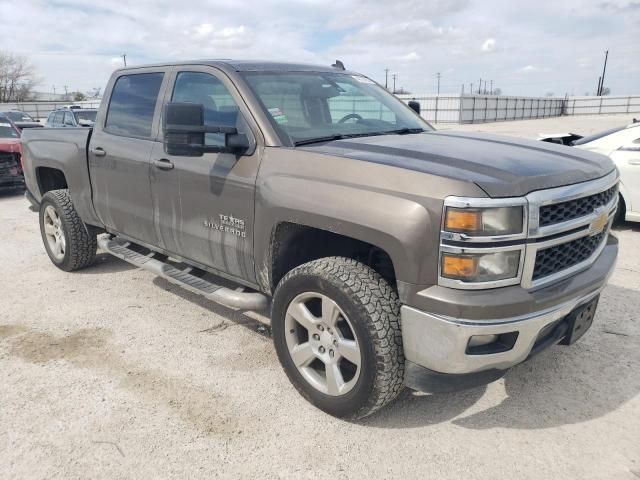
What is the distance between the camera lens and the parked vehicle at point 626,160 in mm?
6660

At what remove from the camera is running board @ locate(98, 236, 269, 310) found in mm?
3383

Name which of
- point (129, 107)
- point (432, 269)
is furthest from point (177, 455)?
point (129, 107)

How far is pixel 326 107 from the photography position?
365 cm

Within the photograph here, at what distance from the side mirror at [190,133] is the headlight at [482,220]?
1.43m

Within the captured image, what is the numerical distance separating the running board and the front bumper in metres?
1.21

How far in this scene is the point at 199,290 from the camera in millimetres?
3656

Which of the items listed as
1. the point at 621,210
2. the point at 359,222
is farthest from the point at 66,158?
the point at 621,210

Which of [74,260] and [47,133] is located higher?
[47,133]

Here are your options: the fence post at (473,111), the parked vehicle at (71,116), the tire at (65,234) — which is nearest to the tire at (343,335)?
the tire at (65,234)

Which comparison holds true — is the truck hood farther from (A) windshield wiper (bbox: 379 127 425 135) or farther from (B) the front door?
(B) the front door

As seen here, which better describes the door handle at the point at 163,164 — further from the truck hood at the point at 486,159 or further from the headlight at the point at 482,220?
the headlight at the point at 482,220

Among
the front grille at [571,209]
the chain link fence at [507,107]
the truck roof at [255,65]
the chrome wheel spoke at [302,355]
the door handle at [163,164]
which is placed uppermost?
the truck roof at [255,65]

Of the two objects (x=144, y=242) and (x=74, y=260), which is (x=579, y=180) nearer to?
(x=144, y=242)

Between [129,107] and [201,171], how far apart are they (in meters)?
1.37
